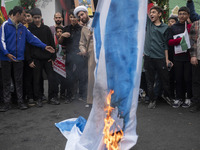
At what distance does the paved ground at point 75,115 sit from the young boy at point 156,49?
2.24ft

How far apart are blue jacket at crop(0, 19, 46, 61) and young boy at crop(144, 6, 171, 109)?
2.68m

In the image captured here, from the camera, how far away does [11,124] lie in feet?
13.5

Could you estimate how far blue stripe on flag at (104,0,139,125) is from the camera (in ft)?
8.20

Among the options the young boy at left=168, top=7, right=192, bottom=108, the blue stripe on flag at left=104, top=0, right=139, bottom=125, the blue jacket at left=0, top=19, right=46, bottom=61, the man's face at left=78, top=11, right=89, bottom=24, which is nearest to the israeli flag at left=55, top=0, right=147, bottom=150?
the blue stripe on flag at left=104, top=0, right=139, bottom=125

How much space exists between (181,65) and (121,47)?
2937 mm

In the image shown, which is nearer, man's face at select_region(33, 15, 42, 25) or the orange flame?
the orange flame

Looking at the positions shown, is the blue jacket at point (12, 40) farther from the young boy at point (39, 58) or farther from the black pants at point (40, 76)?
the black pants at point (40, 76)

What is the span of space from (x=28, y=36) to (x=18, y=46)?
1.17 feet

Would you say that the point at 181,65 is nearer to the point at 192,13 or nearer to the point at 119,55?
the point at 192,13

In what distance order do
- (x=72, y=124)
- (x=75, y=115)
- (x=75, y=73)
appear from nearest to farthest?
(x=72, y=124) < (x=75, y=115) < (x=75, y=73)

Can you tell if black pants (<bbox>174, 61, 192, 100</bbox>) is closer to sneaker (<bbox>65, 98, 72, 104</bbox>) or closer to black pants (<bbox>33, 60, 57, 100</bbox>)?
sneaker (<bbox>65, 98, 72, 104</bbox>)

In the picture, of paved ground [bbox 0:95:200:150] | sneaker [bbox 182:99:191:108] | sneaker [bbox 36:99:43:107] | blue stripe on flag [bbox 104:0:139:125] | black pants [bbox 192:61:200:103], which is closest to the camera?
blue stripe on flag [bbox 104:0:139:125]

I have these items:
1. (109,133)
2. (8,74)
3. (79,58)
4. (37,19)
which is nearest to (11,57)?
(8,74)

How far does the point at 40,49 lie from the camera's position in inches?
213
